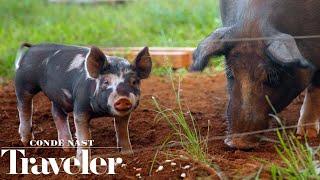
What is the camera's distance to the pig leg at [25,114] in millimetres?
4969

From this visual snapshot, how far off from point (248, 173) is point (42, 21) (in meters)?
6.95

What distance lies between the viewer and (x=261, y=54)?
4496 millimetres

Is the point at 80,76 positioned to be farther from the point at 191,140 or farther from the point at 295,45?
the point at 295,45

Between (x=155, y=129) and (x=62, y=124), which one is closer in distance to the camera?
(x=62, y=124)

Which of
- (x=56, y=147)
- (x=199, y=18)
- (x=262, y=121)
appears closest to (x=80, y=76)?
(x=56, y=147)

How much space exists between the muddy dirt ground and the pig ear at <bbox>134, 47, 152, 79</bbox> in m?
0.47

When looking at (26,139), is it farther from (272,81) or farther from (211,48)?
(272,81)

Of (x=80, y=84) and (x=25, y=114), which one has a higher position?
(x=80, y=84)

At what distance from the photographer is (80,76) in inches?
177

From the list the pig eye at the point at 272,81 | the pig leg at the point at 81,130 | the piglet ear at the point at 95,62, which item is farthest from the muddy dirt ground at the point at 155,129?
the piglet ear at the point at 95,62

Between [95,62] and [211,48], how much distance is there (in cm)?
75

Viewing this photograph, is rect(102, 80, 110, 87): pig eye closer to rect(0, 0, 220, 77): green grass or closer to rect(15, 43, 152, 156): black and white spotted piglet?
rect(15, 43, 152, 156): black and white spotted piglet

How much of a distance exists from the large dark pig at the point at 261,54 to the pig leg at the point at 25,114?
1152 mm

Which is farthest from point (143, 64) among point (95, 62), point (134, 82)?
point (95, 62)
